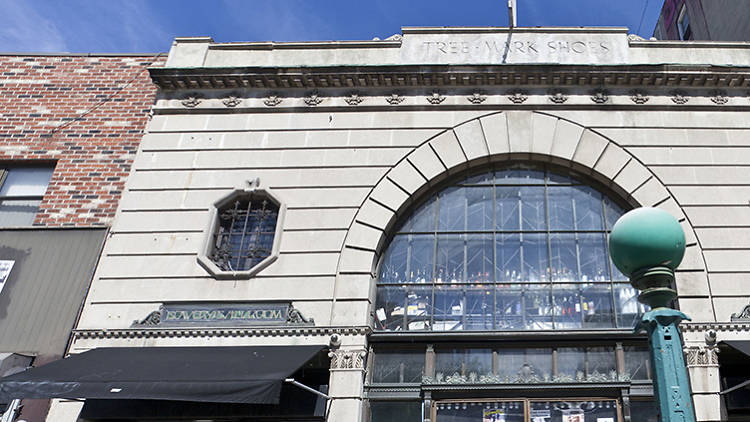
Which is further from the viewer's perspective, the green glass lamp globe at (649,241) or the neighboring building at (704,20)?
the neighboring building at (704,20)

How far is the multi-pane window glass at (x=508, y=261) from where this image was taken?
35.0ft

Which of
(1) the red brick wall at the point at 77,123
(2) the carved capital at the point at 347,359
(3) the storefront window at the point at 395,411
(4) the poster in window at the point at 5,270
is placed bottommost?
(3) the storefront window at the point at 395,411

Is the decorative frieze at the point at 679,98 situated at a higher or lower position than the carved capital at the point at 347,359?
higher

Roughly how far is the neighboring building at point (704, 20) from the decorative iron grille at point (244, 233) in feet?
48.0

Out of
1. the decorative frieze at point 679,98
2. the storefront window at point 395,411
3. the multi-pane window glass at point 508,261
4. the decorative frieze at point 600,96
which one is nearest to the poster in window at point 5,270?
the multi-pane window glass at point 508,261

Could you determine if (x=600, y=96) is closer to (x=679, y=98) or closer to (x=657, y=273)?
(x=679, y=98)

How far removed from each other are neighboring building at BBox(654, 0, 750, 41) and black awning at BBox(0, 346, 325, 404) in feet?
53.2

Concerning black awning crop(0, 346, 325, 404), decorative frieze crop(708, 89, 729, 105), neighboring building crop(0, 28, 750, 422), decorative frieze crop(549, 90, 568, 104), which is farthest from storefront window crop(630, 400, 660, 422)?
decorative frieze crop(708, 89, 729, 105)

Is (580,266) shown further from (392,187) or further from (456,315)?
(392,187)

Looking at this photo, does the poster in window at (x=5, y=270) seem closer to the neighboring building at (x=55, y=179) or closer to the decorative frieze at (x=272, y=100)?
the neighboring building at (x=55, y=179)

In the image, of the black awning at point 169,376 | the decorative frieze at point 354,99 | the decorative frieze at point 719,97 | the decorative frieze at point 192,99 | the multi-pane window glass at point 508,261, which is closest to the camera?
the black awning at point 169,376

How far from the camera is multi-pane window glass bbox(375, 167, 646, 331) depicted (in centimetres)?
1067

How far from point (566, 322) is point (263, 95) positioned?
25.4 feet

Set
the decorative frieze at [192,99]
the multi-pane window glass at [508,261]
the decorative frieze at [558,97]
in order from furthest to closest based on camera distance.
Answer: the decorative frieze at [192,99] → the decorative frieze at [558,97] → the multi-pane window glass at [508,261]
